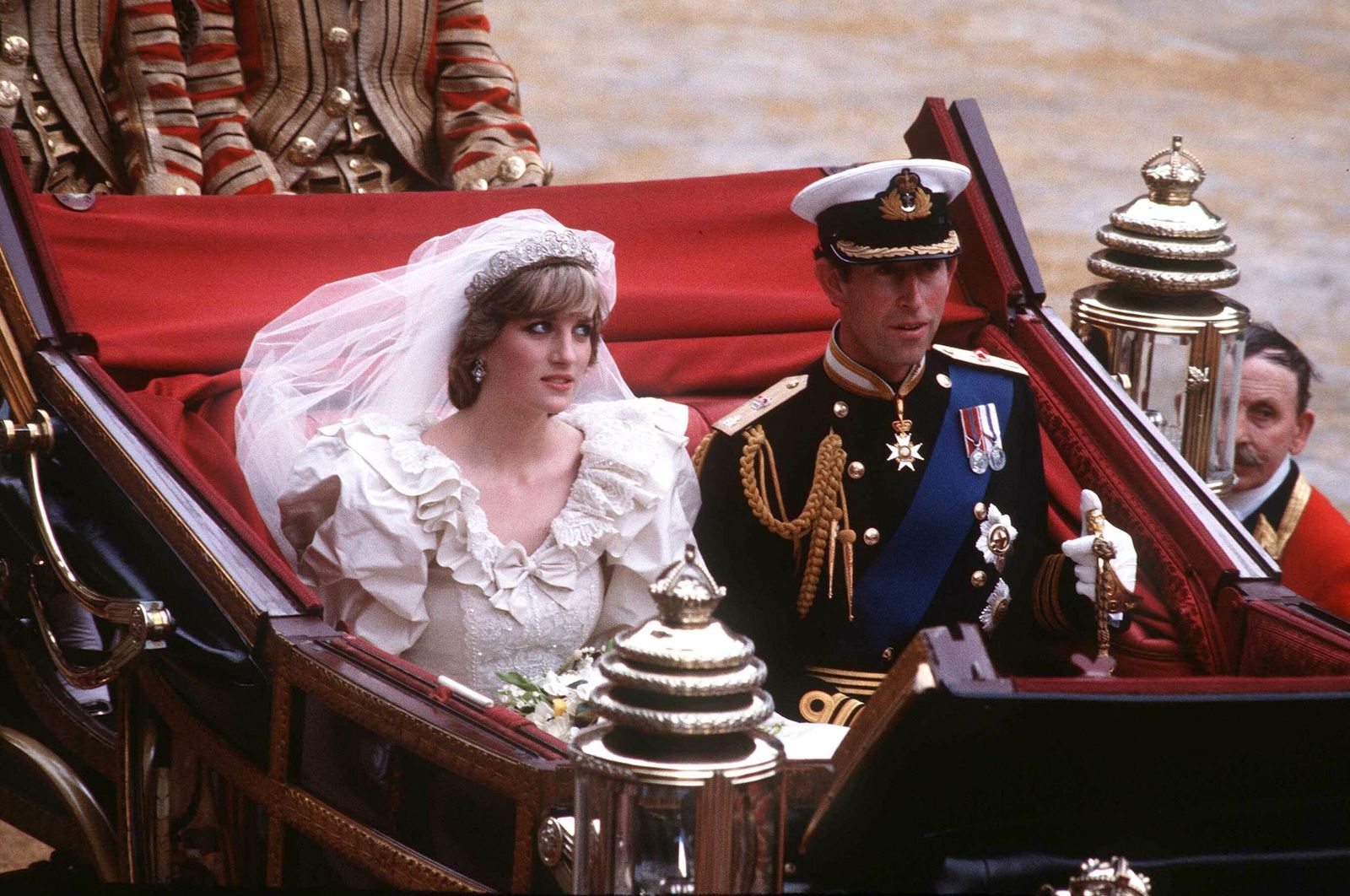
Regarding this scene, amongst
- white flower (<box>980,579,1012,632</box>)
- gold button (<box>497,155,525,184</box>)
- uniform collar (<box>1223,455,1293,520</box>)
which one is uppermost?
gold button (<box>497,155,525,184</box>)

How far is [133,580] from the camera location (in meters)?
2.56

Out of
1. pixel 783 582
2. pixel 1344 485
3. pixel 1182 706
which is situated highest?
pixel 1182 706

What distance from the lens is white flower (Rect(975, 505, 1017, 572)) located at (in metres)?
2.74

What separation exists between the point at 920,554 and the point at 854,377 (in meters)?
0.26

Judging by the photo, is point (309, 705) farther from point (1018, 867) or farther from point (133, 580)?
point (1018, 867)

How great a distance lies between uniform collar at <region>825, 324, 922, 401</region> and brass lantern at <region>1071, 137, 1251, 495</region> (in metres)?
0.98

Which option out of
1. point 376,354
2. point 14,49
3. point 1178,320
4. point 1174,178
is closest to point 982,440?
point 376,354

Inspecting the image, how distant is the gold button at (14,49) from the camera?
3.53 meters

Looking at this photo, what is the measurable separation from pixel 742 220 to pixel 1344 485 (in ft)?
9.42

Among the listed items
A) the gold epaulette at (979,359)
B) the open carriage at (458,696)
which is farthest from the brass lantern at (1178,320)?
the gold epaulette at (979,359)

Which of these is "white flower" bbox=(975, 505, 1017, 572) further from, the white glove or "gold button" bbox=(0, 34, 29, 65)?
"gold button" bbox=(0, 34, 29, 65)

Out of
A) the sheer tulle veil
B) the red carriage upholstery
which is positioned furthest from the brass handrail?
the sheer tulle veil

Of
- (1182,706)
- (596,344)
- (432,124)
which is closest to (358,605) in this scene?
(596,344)

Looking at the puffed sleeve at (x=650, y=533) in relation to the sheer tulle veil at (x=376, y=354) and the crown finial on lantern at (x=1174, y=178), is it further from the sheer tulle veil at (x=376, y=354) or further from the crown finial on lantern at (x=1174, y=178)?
the crown finial on lantern at (x=1174, y=178)
